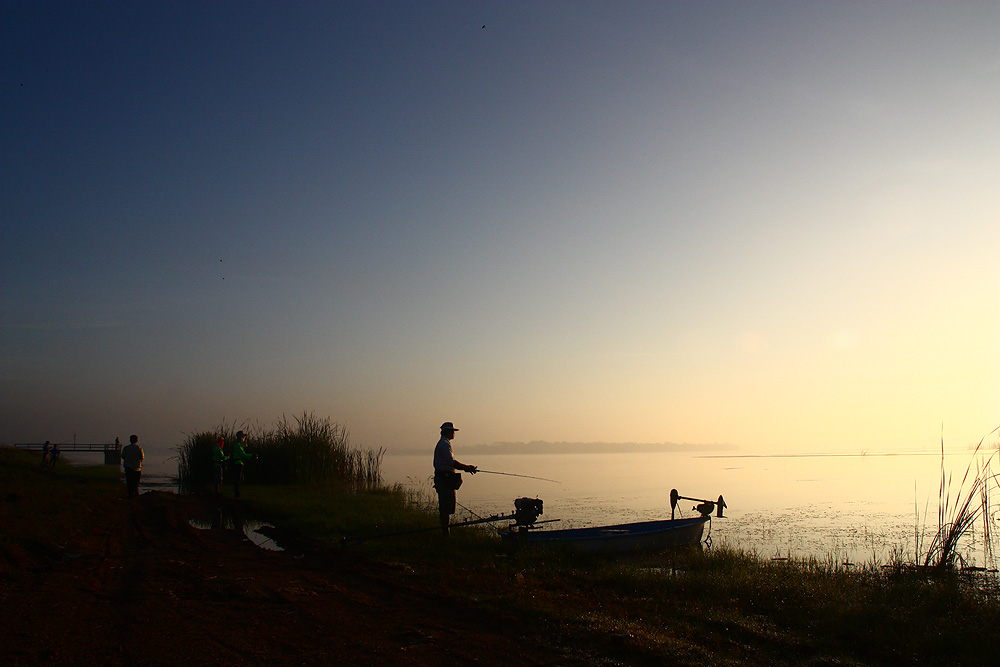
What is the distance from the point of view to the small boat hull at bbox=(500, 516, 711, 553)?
39.6 feet

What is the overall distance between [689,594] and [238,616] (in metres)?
5.74

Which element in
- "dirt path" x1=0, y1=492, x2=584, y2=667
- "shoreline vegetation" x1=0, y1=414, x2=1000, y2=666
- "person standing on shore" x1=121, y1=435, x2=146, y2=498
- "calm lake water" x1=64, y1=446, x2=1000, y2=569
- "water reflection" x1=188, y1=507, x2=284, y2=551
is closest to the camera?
"dirt path" x1=0, y1=492, x2=584, y2=667

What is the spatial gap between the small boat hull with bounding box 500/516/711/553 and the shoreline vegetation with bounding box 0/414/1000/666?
1.09ft

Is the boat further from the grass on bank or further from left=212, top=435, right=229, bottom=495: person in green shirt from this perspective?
left=212, top=435, right=229, bottom=495: person in green shirt

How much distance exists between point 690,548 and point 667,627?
702cm

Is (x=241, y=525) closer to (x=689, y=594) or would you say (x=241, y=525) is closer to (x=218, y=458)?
(x=218, y=458)

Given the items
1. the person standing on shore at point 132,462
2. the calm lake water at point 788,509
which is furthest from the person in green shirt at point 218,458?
the calm lake water at point 788,509

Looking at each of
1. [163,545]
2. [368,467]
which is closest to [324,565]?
[163,545]

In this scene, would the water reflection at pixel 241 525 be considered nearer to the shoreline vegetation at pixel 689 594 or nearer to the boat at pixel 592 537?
the shoreline vegetation at pixel 689 594

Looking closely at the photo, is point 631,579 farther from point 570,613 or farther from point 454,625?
point 454,625

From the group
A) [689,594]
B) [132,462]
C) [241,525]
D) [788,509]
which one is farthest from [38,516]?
[788,509]

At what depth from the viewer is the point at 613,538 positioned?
Result: 12344 millimetres

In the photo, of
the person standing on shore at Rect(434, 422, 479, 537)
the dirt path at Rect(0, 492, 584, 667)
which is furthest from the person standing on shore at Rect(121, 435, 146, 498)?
the person standing on shore at Rect(434, 422, 479, 537)

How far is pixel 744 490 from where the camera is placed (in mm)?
33531
